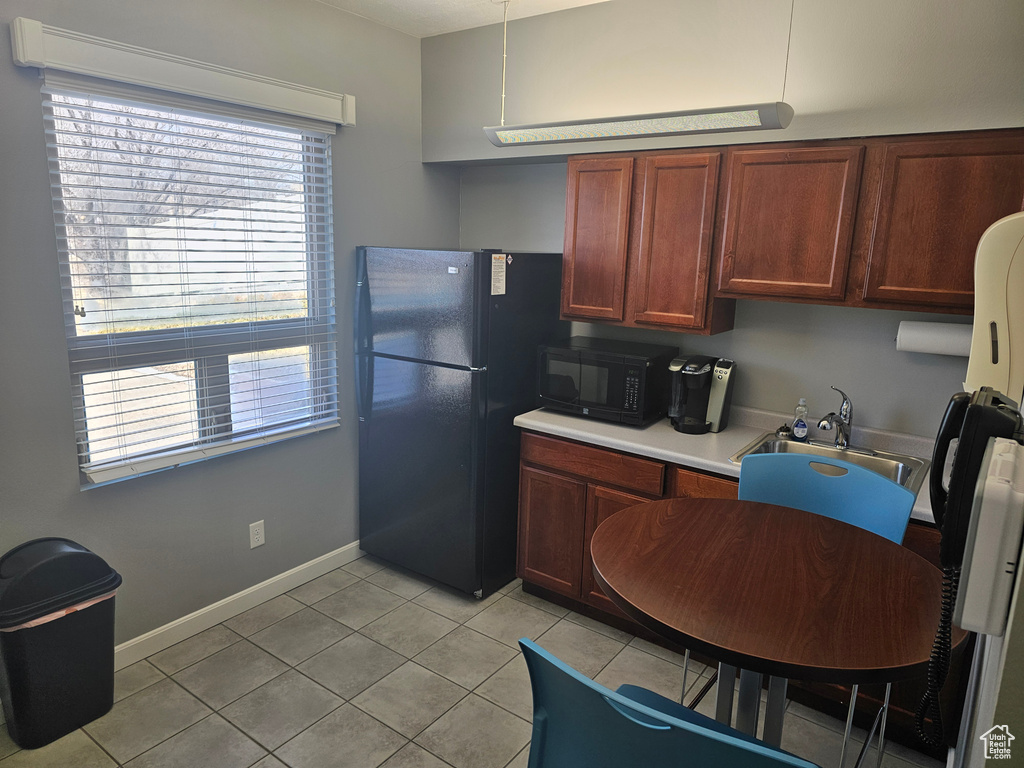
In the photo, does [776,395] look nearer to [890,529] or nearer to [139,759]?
[890,529]

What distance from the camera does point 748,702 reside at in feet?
5.28

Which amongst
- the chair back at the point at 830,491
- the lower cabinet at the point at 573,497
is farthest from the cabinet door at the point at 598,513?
the chair back at the point at 830,491

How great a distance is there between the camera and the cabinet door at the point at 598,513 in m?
2.76

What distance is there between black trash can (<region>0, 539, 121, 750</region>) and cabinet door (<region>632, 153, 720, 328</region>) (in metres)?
2.30

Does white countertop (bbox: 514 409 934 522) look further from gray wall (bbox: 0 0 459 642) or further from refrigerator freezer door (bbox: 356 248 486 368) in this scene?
gray wall (bbox: 0 0 459 642)

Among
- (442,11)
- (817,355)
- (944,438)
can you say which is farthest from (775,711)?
(442,11)

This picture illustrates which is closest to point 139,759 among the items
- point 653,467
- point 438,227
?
point 653,467

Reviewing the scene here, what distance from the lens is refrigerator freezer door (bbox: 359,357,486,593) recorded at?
2965 mm

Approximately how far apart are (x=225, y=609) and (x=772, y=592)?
2376 millimetres

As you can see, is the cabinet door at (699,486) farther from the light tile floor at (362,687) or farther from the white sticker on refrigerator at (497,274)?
the white sticker on refrigerator at (497,274)

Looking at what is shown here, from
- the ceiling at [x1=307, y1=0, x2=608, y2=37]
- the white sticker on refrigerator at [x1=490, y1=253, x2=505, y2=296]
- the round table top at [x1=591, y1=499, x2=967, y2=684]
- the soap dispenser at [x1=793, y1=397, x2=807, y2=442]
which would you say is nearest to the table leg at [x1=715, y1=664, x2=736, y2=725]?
the round table top at [x1=591, y1=499, x2=967, y2=684]

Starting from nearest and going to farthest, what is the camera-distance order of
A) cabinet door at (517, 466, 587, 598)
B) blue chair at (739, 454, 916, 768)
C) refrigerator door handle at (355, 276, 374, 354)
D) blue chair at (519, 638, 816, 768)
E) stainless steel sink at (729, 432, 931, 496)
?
blue chair at (519, 638, 816, 768) < blue chair at (739, 454, 916, 768) < stainless steel sink at (729, 432, 931, 496) < cabinet door at (517, 466, 587, 598) < refrigerator door handle at (355, 276, 374, 354)

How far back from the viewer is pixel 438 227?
3664mm

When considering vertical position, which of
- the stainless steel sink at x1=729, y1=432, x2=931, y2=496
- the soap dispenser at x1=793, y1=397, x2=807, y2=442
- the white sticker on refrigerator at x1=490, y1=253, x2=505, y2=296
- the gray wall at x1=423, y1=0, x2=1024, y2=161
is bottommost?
the stainless steel sink at x1=729, y1=432, x2=931, y2=496
